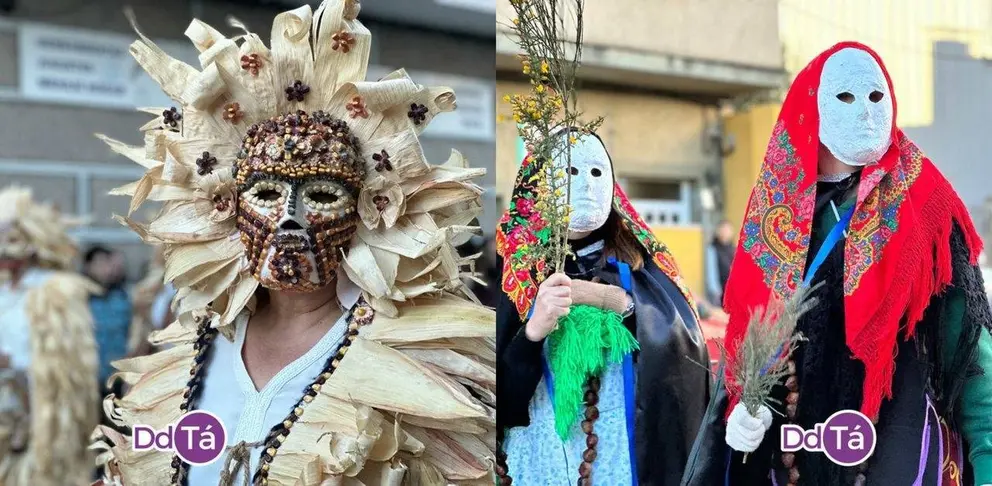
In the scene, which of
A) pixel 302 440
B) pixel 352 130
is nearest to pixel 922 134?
pixel 352 130

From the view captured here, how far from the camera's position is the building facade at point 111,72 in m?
2.53

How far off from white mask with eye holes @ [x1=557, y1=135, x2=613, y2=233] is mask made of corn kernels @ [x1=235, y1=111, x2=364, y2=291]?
0.39m

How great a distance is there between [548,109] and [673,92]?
40cm

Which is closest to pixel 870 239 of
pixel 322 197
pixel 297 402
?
pixel 322 197

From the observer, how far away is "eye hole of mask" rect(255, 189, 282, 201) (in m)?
1.74

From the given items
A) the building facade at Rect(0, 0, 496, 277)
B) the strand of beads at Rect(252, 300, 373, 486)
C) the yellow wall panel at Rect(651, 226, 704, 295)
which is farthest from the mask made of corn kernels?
the yellow wall panel at Rect(651, 226, 704, 295)

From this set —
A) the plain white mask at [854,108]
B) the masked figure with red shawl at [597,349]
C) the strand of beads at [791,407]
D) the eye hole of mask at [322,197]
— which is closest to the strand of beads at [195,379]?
the eye hole of mask at [322,197]

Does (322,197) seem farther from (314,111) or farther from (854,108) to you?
(854,108)

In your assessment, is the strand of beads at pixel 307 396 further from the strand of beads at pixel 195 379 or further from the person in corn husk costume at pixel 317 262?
the strand of beads at pixel 195 379

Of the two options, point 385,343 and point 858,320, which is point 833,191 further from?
point 385,343

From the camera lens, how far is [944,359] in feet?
5.57

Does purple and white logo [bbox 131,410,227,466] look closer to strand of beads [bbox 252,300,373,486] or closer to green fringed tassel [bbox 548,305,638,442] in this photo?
strand of beads [bbox 252,300,373,486]

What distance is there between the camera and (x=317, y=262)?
175 centimetres

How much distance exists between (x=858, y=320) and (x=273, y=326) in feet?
3.54
